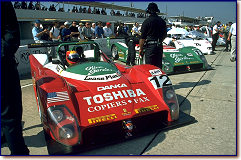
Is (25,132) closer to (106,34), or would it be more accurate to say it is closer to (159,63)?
(159,63)

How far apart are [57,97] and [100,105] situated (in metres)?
0.55

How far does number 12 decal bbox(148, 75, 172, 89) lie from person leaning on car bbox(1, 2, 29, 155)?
1.87 meters

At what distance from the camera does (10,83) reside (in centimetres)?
204

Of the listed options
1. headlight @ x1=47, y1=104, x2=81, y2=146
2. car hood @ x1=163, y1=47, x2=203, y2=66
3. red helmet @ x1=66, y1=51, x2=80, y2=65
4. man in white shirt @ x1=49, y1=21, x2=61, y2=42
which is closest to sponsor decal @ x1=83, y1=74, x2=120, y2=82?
red helmet @ x1=66, y1=51, x2=80, y2=65

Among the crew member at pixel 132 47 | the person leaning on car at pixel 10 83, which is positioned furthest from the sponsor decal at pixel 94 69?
the crew member at pixel 132 47

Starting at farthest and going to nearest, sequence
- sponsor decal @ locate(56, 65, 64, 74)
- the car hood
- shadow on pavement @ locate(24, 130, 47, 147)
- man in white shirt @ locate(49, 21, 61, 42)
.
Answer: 1. man in white shirt @ locate(49, 21, 61, 42)
2. the car hood
3. sponsor decal @ locate(56, 65, 64, 74)
4. shadow on pavement @ locate(24, 130, 47, 147)

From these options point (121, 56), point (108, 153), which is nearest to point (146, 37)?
point (108, 153)

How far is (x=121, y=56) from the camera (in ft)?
26.2

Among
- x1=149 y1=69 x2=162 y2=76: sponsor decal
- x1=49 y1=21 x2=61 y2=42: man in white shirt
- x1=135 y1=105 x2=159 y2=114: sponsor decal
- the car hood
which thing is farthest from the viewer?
x1=49 y1=21 x2=61 y2=42: man in white shirt

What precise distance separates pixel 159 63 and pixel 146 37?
1.95 ft

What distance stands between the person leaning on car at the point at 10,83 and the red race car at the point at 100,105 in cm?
37

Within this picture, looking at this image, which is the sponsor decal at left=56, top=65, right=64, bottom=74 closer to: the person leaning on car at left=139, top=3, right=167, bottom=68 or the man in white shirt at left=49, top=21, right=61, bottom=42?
the person leaning on car at left=139, top=3, right=167, bottom=68

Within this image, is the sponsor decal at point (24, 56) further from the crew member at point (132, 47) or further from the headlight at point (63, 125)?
the headlight at point (63, 125)

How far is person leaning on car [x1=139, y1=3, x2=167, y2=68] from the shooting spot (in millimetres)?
3955
